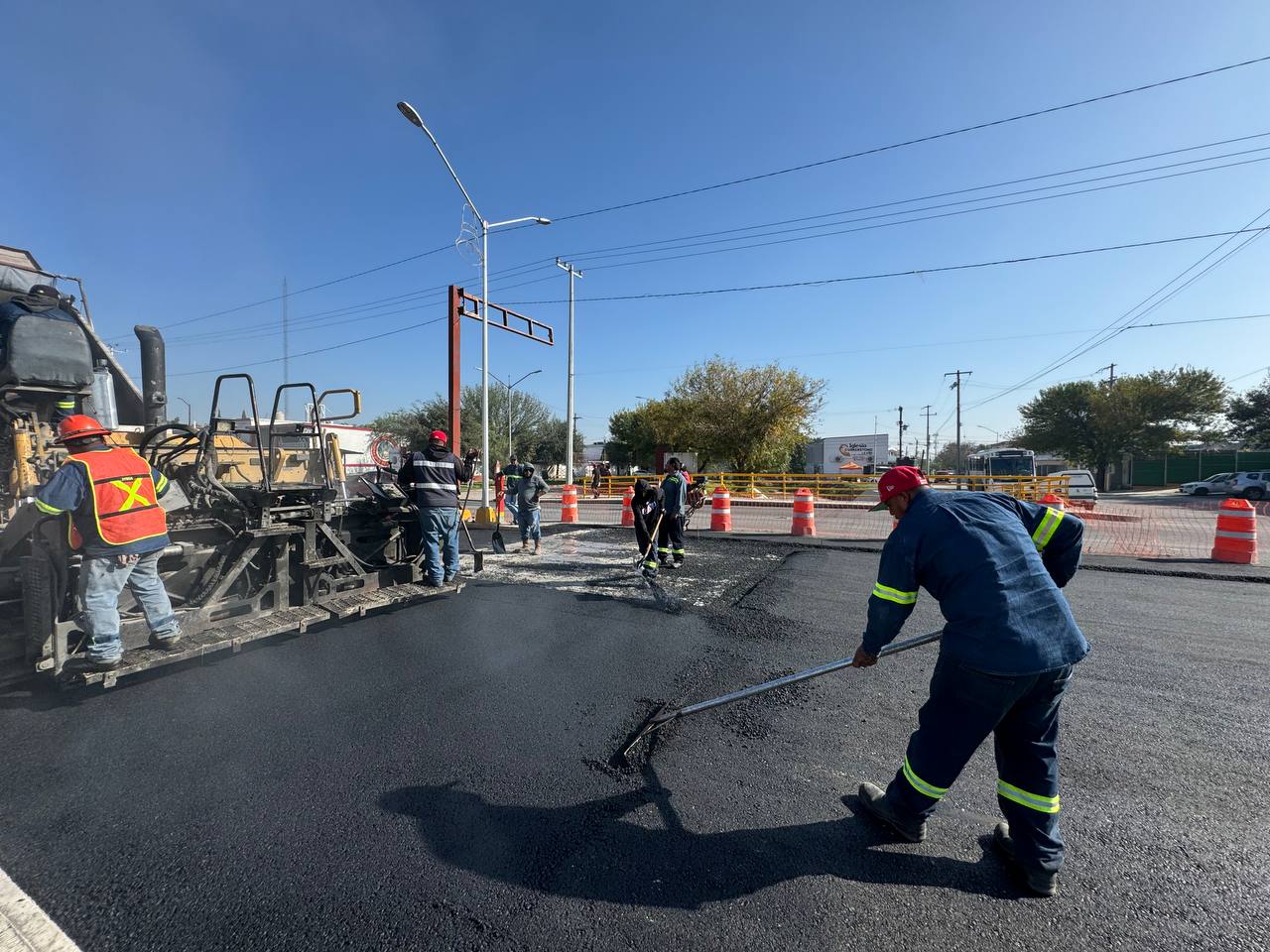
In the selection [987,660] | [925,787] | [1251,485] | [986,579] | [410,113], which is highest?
[410,113]

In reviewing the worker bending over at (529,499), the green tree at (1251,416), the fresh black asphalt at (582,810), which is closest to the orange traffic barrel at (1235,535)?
the fresh black asphalt at (582,810)

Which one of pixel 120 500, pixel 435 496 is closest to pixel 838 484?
pixel 435 496

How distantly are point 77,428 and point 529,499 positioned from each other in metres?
6.10

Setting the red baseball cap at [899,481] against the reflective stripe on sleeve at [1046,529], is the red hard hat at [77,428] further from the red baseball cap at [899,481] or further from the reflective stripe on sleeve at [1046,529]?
the reflective stripe on sleeve at [1046,529]

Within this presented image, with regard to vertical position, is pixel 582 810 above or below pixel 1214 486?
below

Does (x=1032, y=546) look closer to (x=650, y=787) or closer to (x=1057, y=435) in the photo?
(x=650, y=787)

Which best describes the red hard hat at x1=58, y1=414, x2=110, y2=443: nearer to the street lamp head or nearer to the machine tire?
the machine tire

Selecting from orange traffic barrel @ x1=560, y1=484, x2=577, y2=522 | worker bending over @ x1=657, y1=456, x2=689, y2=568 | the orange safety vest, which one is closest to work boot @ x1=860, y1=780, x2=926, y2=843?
the orange safety vest

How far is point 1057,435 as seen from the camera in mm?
41938

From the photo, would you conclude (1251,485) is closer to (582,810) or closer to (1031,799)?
(1031,799)

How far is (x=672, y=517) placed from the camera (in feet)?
26.5

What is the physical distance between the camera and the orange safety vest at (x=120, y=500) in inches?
140

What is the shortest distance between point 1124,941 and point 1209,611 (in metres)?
5.78

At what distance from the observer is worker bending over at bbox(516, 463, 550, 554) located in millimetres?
9367
